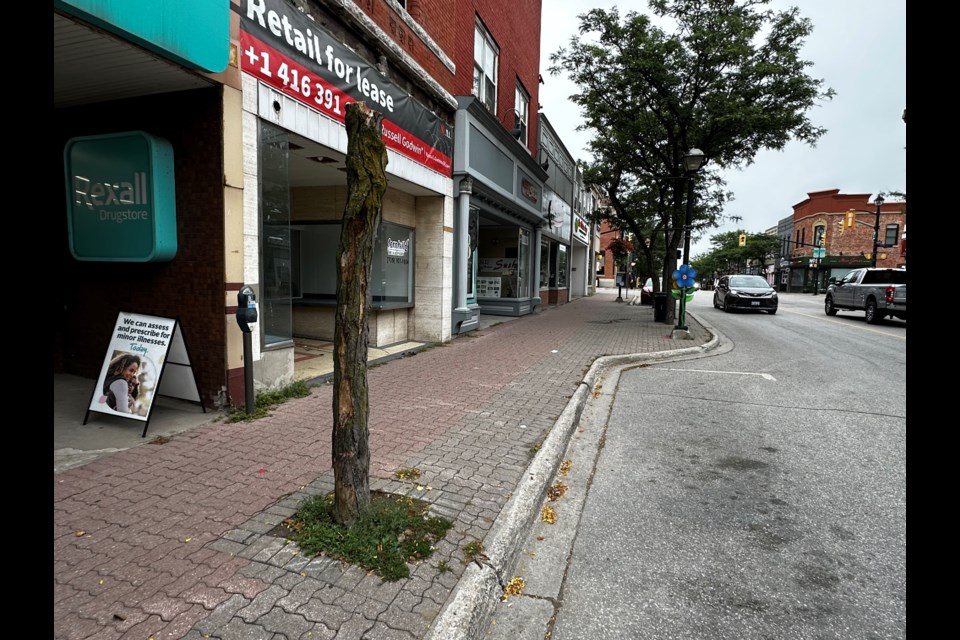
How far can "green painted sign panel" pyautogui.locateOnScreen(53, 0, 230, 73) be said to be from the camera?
3723 mm

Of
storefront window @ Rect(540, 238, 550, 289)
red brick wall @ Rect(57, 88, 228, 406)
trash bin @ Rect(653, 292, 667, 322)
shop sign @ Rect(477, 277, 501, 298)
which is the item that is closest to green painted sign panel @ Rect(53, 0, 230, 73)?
red brick wall @ Rect(57, 88, 228, 406)

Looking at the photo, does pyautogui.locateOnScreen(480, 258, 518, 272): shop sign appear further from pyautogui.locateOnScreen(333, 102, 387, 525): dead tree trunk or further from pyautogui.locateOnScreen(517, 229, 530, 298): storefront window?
pyautogui.locateOnScreen(333, 102, 387, 525): dead tree trunk

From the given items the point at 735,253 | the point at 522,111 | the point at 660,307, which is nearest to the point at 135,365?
the point at 522,111

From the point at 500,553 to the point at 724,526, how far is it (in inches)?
66.9

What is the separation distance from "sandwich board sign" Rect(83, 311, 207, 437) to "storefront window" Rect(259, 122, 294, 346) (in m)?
1.06

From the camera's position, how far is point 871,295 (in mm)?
17641

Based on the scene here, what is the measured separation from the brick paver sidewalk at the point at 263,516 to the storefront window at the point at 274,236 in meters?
1.02

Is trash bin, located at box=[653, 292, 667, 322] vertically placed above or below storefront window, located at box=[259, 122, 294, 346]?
below

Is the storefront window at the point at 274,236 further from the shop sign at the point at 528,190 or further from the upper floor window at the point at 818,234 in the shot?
the upper floor window at the point at 818,234

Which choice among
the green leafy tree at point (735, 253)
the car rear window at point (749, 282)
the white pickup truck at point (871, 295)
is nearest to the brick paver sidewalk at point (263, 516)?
the white pickup truck at point (871, 295)

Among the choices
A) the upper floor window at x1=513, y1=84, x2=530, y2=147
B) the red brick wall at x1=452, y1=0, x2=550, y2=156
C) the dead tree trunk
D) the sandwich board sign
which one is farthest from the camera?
the upper floor window at x1=513, y1=84, x2=530, y2=147

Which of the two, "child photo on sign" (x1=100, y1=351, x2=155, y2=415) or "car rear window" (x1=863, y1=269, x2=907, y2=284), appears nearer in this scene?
"child photo on sign" (x1=100, y1=351, x2=155, y2=415)

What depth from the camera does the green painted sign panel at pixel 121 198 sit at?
522cm
